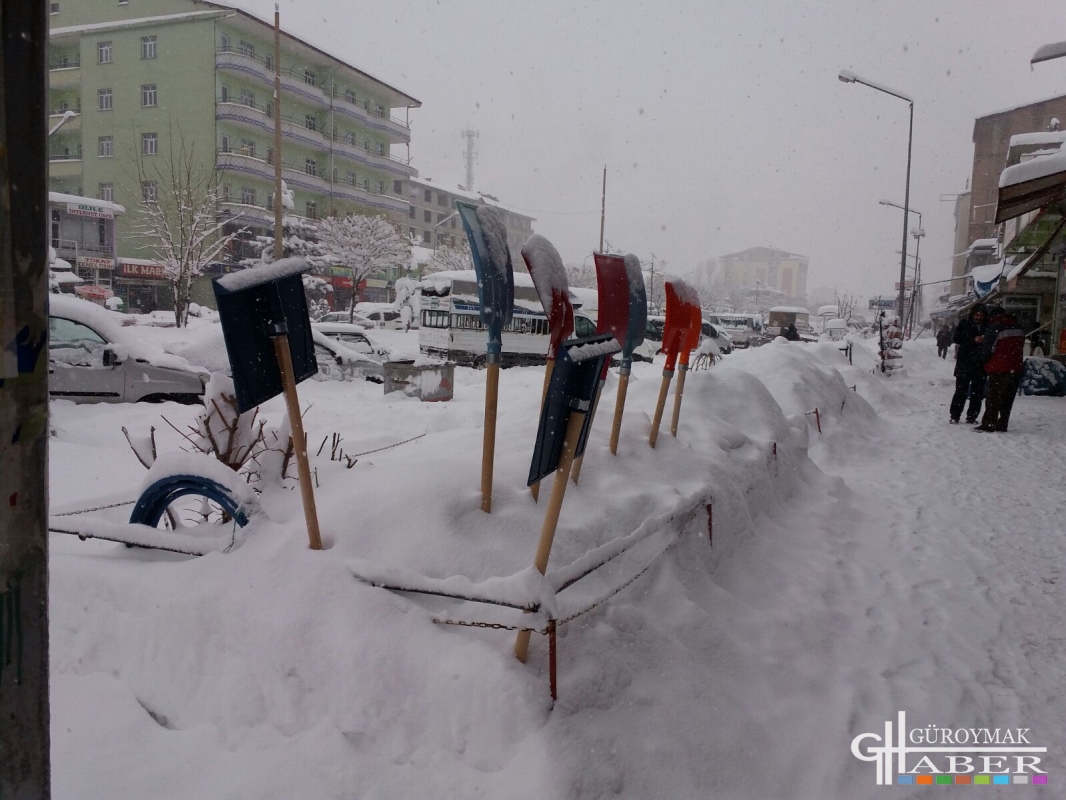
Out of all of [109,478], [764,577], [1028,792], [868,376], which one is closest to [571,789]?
[1028,792]

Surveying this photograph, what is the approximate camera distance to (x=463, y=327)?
17922 millimetres

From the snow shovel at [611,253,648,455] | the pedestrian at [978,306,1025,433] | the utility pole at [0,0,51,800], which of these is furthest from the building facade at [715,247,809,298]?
the utility pole at [0,0,51,800]

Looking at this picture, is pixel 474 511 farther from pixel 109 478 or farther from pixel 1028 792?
pixel 109 478

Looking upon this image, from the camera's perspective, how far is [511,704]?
201 centimetres

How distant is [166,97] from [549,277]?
1526 inches

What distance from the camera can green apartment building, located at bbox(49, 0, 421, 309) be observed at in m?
32.7

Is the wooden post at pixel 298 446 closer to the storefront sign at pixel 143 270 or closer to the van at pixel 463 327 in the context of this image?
the van at pixel 463 327

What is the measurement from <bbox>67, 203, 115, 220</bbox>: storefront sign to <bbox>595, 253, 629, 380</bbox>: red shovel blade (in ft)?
A: 107

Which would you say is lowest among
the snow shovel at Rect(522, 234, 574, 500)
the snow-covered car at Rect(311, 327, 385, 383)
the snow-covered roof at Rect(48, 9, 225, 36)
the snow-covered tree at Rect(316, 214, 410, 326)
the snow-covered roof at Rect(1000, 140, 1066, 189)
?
the snow-covered car at Rect(311, 327, 385, 383)

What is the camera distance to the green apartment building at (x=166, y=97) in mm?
32688

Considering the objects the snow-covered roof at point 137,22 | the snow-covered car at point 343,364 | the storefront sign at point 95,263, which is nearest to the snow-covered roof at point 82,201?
the storefront sign at point 95,263

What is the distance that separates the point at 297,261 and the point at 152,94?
3934 cm

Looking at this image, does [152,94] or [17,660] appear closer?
[17,660]

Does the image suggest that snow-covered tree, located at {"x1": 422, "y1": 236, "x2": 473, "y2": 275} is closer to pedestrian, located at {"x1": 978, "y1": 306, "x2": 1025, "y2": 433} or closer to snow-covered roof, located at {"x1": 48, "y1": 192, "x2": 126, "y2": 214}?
snow-covered roof, located at {"x1": 48, "y1": 192, "x2": 126, "y2": 214}
